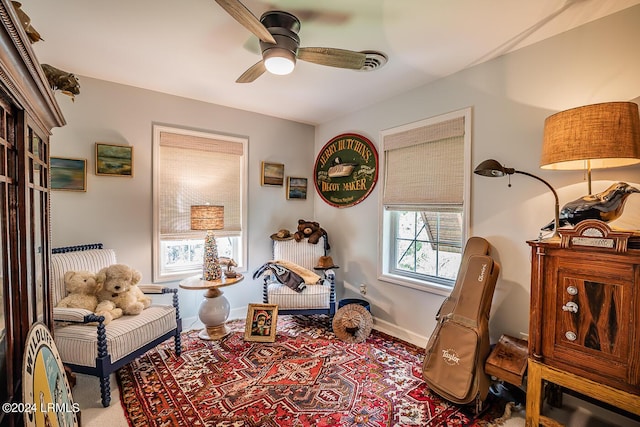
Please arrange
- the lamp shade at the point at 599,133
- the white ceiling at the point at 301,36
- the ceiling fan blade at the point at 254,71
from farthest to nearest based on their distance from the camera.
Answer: the ceiling fan blade at the point at 254,71
the white ceiling at the point at 301,36
the lamp shade at the point at 599,133

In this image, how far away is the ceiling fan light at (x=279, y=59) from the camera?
1871 millimetres

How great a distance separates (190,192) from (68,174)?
3.48 ft

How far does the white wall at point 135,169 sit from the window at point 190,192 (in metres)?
0.09

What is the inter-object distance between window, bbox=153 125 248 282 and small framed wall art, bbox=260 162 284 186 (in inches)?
10.1

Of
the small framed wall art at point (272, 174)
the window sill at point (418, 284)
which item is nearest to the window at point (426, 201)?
the window sill at point (418, 284)

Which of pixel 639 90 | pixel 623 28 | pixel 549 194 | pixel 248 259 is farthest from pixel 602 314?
pixel 248 259

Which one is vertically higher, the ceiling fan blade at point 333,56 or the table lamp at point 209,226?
the ceiling fan blade at point 333,56

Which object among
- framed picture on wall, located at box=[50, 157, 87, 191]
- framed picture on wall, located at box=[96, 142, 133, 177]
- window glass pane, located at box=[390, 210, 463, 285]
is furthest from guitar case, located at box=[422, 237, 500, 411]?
framed picture on wall, located at box=[50, 157, 87, 191]

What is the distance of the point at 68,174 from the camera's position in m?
2.69

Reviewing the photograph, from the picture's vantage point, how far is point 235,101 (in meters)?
3.40

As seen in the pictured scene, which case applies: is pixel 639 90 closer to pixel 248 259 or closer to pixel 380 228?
pixel 380 228

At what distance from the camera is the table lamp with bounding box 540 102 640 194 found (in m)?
1.46

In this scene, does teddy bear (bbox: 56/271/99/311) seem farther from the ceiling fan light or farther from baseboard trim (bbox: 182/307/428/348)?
the ceiling fan light

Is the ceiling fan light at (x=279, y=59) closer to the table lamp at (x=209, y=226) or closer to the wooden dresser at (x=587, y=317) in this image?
the table lamp at (x=209, y=226)
